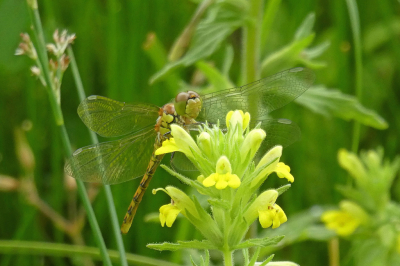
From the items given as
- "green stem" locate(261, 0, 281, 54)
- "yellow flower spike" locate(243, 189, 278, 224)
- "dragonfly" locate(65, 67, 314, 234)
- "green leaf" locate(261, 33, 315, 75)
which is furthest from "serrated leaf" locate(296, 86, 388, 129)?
"yellow flower spike" locate(243, 189, 278, 224)

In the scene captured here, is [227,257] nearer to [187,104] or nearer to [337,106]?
[187,104]

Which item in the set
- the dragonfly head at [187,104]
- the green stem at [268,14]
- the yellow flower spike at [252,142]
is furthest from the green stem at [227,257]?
the green stem at [268,14]

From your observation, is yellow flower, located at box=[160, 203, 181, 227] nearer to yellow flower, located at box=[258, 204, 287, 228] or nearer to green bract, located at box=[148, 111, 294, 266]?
green bract, located at box=[148, 111, 294, 266]

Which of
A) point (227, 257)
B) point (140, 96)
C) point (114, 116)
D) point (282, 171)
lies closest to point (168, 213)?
point (227, 257)

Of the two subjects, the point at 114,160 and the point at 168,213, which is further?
the point at 114,160

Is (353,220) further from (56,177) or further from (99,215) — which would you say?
(56,177)

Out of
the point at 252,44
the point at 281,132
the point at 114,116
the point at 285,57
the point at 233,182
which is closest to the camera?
the point at 233,182

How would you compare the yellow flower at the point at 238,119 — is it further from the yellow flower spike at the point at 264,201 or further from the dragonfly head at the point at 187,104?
the dragonfly head at the point at 187,104
